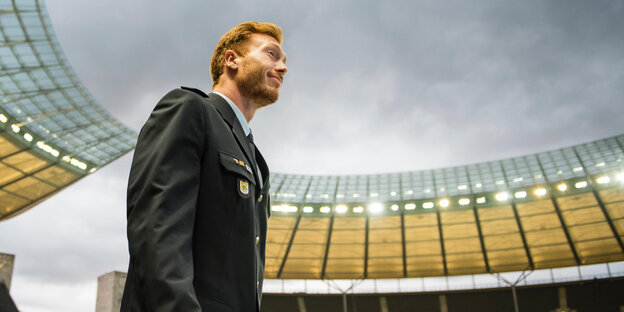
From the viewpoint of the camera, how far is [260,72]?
2529 mm

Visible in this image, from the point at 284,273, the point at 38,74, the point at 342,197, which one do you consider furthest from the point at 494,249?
the point at 38,74

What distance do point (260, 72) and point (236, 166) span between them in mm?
728

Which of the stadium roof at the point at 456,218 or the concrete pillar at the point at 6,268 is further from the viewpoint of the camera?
the stadium roof at the point at 456,218

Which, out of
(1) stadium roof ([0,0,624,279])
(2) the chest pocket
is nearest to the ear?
(2) the chest pocket

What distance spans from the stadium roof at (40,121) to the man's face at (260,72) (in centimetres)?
2661

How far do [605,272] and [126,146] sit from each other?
132ft

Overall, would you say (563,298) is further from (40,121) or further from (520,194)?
(40,121)

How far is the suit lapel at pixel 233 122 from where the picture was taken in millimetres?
2229

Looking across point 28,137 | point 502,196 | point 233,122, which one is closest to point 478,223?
point 502,196

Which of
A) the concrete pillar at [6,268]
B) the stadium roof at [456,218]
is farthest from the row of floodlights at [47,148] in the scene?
the stadium roof at [456,218]

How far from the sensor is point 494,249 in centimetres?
3809

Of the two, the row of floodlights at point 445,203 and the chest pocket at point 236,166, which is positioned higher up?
the row of floodlights at point 445,203

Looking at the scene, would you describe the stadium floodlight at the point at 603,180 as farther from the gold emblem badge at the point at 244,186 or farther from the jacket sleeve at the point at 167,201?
the jacket sleeve at the point at 167,201

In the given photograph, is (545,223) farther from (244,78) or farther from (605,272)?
(244,78)
